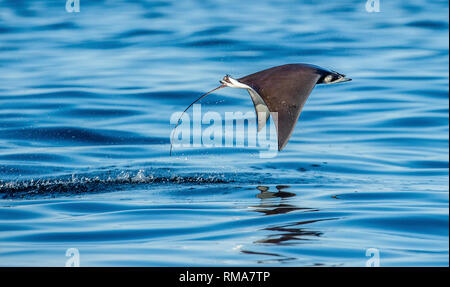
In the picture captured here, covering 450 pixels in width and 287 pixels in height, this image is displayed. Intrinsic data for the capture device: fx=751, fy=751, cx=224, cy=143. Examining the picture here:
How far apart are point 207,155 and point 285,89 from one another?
3700 mm

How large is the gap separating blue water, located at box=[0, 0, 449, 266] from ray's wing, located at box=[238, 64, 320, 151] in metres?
0.95

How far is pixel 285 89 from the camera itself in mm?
7922

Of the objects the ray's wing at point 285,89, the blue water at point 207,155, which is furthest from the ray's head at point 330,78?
the blue water at point 207,155

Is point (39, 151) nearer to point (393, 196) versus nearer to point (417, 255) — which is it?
point (393, 196)

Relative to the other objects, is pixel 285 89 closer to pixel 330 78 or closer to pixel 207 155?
pixel 330 78

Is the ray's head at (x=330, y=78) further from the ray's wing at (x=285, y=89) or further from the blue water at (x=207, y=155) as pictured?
the blue water at (x=207, y=155)

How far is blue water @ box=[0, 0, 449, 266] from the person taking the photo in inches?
263

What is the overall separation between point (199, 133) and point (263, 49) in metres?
7.93

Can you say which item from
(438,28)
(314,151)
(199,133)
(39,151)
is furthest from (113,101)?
(438,28)

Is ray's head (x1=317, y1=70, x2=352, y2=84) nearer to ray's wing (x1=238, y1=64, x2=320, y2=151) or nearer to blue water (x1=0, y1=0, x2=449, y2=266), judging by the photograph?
ray's wing (x1=238, y1=64, x2=320, y2=151)

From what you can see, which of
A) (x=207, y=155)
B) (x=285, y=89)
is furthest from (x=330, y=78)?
(x=207, y=155)

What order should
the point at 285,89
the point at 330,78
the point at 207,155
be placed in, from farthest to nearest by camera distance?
1. the point at 207,155
2. the point at 330,78
3. the point at 285,89

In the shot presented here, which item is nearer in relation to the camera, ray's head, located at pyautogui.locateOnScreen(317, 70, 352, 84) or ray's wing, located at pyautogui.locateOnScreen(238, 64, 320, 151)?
ray's wing, located at pyautogui.locateOnScreen(238, 64, 320, 151)

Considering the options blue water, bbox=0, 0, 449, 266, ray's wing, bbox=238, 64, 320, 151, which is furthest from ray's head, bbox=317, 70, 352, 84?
blue water, bbox=0, 0, 449, 266
